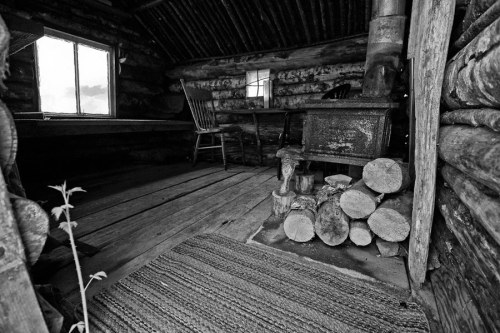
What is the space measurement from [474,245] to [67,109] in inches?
199

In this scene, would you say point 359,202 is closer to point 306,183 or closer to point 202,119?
point 306,183

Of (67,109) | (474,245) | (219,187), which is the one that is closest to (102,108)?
(67,109)

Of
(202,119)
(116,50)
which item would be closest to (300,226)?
(202,119)

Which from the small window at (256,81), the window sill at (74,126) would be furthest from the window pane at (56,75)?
the small window at (256,81)

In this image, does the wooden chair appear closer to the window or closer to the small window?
the small window

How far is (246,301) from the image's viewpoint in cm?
125

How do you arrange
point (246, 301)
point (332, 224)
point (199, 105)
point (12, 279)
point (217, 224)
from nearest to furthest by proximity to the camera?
point (12, 279), point (246, 301), point (332, 224), point (217, 224), point (199, 105)

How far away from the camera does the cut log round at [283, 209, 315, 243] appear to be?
1830 mm

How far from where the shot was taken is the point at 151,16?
192 inches

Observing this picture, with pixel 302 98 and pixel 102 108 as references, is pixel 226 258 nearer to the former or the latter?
pixel 302 98

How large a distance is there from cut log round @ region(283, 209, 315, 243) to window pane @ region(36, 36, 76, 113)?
4102mm

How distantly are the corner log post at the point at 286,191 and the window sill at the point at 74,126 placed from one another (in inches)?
96.0

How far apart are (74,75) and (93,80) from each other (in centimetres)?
41

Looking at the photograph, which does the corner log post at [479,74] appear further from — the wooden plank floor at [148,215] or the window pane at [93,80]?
the window pane at [93,80]
